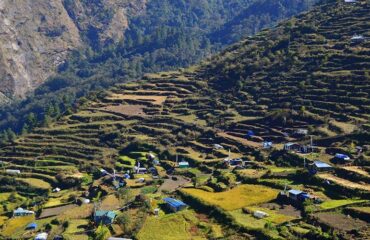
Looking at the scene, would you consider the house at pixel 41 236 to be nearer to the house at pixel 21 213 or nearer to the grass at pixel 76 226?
the grass at pixel 76 226

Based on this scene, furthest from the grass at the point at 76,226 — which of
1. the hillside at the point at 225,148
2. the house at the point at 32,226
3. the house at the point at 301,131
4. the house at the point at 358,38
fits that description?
the house at the point at 358,38

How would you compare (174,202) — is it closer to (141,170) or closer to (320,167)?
(320,167)

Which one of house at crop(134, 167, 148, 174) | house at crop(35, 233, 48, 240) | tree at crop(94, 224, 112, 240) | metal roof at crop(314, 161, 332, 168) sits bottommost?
house at crop(35, 233, 48, 240)

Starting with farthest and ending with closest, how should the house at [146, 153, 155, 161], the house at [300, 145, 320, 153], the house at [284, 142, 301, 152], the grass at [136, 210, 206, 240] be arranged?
Result: the house at [146, 153, 155, 161], the house at [284, 142, 301, 152], the house at [300, 145, 320, 153], the grass at [136, 210, 206, 240]

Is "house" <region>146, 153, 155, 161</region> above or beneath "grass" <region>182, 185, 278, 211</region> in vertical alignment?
beneath

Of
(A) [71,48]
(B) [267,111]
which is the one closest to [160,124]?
(B) [267,111]

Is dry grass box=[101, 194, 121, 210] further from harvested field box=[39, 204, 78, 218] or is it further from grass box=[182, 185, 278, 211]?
grass box=[182, 185, 278, 211]

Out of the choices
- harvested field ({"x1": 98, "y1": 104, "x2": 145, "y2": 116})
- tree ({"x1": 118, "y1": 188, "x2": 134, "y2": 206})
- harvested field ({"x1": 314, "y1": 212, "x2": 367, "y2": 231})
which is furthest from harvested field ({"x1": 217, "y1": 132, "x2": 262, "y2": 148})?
harvested field ({"x1": 314, "y1": 212, "x2": 367, "y2": 231})

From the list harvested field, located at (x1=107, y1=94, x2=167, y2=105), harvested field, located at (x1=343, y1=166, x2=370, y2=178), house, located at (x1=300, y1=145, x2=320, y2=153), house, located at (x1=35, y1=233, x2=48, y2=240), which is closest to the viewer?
harvested field, located at (x1=343, y1=166, x2=370, y2=178)
